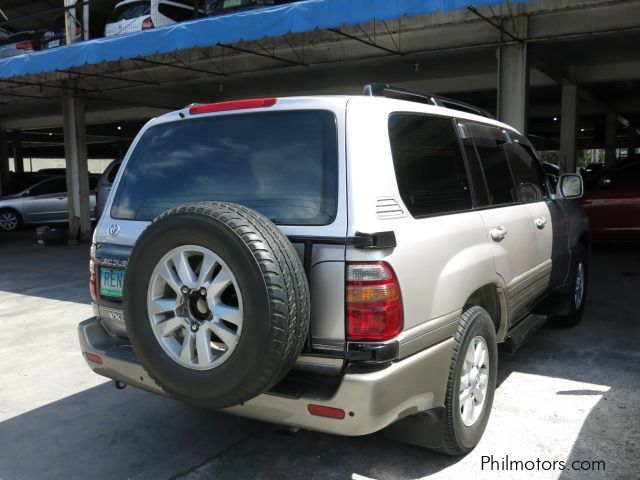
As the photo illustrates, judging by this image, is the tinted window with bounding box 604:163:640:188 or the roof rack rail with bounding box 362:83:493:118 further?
the tinted window with bounding box 604:163:640:188

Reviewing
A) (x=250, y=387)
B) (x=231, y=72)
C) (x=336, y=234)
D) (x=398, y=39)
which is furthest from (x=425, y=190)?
(x=231, y=72)

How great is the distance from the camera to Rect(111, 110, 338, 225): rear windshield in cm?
263

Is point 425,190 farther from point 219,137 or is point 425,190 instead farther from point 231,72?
point 231,72

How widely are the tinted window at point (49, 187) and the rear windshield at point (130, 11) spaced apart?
5640 millimetres

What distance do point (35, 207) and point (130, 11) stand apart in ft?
21.7

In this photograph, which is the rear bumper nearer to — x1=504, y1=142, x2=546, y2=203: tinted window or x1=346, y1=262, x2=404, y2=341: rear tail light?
x1=346, y1=262, x2=404, y2=341: rear tail light

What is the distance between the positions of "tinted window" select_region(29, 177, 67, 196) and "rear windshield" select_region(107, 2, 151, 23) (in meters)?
5.64

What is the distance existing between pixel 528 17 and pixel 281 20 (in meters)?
4.07

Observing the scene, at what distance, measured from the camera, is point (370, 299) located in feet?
7.95

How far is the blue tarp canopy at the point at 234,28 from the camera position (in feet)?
22.7

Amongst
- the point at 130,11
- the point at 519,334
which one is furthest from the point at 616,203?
the point at 130,11

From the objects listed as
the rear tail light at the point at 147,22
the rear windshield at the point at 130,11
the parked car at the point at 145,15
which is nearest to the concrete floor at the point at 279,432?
the rear tail light at the point at 147,22

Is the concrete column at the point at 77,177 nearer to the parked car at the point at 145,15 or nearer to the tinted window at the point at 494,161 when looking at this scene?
A: the parked car at the point at 145,15

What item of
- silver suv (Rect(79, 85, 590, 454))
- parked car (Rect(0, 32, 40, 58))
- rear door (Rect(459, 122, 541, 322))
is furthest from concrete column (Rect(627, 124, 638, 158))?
silver suv (Rect(79, 85, 590, 454))
